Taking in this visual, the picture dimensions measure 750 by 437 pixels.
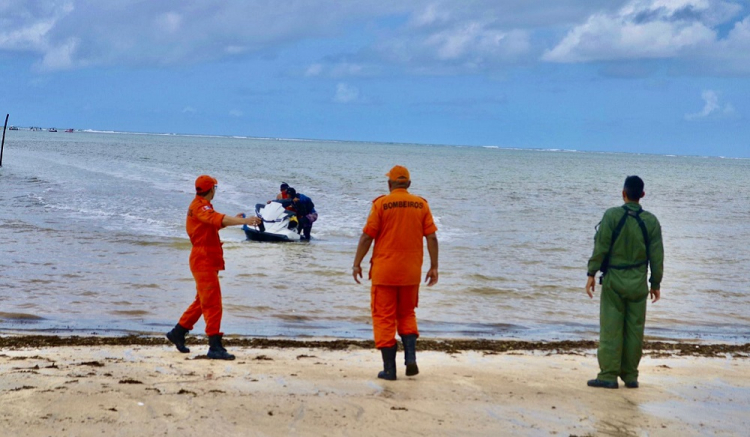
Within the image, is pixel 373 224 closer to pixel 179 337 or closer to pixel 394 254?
pixel 394 254

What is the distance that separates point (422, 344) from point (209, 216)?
9.77 feet

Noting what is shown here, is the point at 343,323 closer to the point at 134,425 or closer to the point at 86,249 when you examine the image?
the point at 134,425

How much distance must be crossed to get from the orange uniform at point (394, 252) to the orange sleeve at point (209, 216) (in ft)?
4.27

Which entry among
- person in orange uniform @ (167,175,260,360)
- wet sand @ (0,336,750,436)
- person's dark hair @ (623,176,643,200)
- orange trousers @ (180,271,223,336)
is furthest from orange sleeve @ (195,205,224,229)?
person's dark hair @ (623,176,643,200)

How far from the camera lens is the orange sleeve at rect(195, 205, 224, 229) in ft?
22.8

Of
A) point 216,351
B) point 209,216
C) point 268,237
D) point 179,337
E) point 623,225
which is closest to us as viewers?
point 623,225

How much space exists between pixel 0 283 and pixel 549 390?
893 centimetres

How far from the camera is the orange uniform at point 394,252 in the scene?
647 cm

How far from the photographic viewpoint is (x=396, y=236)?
6.47 metres

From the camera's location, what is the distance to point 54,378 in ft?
20.1

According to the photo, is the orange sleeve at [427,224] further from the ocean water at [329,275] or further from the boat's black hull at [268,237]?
the boat's black hull at [268,237]

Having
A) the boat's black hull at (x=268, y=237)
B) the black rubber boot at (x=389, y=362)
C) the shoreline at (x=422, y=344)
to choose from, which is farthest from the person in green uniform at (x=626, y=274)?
the boat's black hull at (x=268, y=237)

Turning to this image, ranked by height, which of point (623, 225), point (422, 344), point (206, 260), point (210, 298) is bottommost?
point (422, 344)

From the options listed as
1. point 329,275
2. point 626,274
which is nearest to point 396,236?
point 626,274
